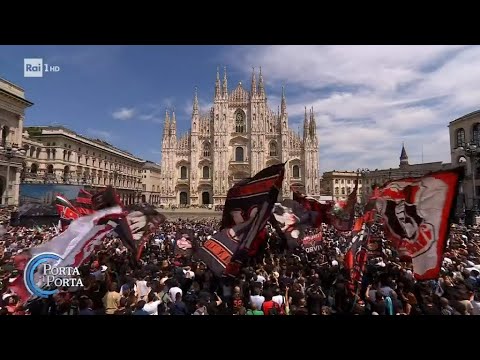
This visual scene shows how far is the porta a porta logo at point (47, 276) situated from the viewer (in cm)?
536

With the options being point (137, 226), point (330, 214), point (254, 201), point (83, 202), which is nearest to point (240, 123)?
point (330, 214)

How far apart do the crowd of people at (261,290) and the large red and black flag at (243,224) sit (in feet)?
1.61

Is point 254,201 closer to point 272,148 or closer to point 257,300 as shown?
point 257,300

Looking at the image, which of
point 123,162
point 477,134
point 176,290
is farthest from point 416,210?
point 123,162

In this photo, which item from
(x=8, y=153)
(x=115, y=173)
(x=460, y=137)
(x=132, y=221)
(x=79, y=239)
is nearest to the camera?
(x=79, y=239)

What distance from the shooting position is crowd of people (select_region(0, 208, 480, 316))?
5043 millimetres

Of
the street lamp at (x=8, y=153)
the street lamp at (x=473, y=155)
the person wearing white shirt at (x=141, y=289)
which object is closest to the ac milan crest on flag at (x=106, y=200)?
the person wearing white shirt at (x=141, y=289)

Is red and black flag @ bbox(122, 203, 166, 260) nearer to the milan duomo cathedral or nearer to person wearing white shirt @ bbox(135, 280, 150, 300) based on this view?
person wearing white shirt @ bbox(135, 280, 150, 300)

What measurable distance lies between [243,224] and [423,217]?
10.0 feet

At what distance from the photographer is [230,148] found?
45.1 metres

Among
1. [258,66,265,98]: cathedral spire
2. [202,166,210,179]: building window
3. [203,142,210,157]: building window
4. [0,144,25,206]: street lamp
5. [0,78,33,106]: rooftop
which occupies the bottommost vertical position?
[0,144,25,206]: street lamp

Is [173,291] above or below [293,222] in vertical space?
below

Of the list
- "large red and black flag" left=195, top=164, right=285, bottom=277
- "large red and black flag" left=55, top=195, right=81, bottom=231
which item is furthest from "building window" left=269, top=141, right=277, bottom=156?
"large red and black flag" left=195, top=164, right=285, bottom=277

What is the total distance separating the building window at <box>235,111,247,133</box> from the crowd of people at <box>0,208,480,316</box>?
1484 inches
